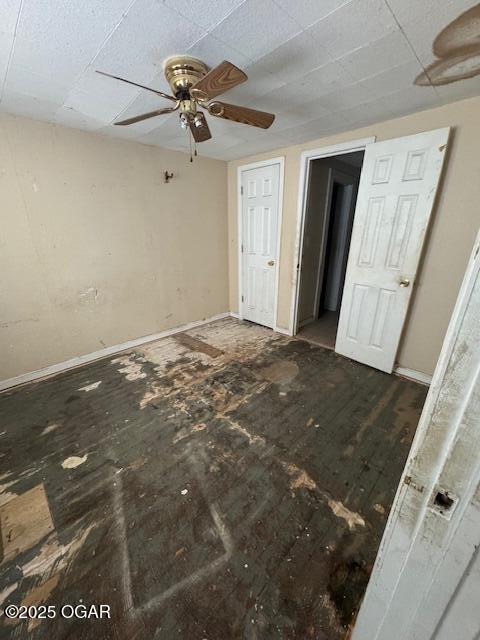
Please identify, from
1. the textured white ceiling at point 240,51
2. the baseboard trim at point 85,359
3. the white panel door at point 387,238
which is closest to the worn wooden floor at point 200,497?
the baseboard trim at point 85,359

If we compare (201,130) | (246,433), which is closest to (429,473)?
(246,433)

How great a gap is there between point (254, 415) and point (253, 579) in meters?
1.00

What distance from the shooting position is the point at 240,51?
4.33 feet

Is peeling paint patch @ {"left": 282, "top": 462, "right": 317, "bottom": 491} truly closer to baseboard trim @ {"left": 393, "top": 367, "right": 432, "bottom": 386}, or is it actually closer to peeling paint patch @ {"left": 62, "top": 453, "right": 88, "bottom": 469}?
peeling paint patch @ {"left": 62, "top": 453, "right": 88, "bottom": 469}

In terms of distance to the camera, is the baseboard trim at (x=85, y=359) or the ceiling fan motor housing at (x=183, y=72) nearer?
the ceiling fan motor housing at (x=183, y=72)

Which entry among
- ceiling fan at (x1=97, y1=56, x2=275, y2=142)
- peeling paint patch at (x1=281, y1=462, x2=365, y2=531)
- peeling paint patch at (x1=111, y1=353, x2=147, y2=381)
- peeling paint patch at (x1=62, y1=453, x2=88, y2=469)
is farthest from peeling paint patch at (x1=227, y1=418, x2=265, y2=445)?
ceiling fan at (x1=97, y1=56, x2=275, y2=142)

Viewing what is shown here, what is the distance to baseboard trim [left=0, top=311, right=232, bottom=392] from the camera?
94.2 inches

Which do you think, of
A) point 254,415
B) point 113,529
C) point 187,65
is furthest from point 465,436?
point 187,65

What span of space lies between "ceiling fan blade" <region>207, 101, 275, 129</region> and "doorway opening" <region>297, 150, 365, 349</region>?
1.45 meters

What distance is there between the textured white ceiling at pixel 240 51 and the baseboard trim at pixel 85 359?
2.17m

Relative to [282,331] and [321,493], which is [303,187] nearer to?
[282,331]

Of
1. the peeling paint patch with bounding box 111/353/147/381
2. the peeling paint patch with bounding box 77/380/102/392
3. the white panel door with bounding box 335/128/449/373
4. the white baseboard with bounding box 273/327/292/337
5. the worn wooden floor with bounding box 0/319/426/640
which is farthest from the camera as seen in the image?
the white baseboard with bounding box 273/327/292/337

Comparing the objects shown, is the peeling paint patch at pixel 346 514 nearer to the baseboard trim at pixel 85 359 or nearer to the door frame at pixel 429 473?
the door frame at pixel 429 473

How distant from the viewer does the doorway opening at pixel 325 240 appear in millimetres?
3203
